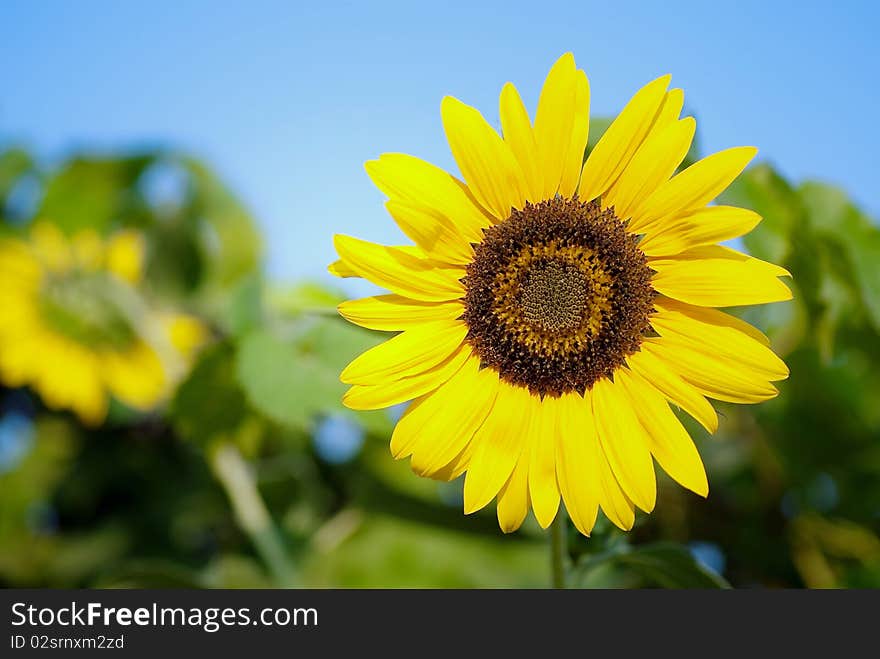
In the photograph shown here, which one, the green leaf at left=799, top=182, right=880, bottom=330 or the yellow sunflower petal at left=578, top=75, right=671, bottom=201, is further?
the green leaf at left=799, top=182, right=880, bottom=330

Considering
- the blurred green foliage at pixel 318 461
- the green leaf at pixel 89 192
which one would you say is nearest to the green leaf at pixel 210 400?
the blurred green foliage at pixel 318 461

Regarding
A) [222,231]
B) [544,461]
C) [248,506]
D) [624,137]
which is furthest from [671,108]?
[222,231]

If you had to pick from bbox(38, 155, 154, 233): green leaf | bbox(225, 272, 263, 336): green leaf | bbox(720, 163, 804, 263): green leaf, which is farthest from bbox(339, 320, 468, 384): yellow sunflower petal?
bbox(38, 155, 154, 233): green leaf

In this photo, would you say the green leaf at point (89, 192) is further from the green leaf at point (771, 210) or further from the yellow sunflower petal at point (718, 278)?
the yellow sunflower petal at point (718, 278)

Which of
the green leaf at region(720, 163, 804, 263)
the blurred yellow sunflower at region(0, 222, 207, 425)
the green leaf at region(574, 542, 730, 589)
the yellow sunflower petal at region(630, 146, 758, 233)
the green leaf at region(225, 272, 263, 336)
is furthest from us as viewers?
the blurred yellow sunflower at region(0, 222, 207, 425)

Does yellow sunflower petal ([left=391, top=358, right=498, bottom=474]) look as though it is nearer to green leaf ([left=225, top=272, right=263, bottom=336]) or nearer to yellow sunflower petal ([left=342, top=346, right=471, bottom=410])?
yellow sunflower petal ([left=342, top=346, right=471, bottom=410])

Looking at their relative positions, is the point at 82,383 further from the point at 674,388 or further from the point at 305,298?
the point at 674,388
